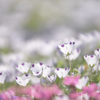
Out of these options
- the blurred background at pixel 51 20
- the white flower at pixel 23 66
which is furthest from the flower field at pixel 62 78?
the blurred background at pixel 51 20

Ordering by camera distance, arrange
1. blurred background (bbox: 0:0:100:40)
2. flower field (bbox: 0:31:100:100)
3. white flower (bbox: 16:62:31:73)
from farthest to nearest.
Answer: blurred background (bbox: 0:0:100:40) < white flower (bbox: 16:62:31:73) < flower field (bbox: 0:31:100:100)

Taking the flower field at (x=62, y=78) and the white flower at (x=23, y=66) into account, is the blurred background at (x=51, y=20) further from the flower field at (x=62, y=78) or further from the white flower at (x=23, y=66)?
the white flower at (x=23, y=66)

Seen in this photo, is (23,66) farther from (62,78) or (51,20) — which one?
(51,20)

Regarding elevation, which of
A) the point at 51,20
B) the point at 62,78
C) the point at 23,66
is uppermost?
the point at 51,20

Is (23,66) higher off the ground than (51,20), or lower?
lower

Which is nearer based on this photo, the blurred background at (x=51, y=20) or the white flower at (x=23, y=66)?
the white flower at (x=23, y=66)

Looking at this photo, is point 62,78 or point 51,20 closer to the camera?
point 62,78

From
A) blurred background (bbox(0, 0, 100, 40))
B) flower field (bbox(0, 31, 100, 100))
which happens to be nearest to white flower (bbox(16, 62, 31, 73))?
flower field (bbox(0, 31, 100, 100))

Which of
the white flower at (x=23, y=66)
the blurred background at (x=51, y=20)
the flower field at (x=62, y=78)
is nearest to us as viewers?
the flower field at (x=62, y=78)

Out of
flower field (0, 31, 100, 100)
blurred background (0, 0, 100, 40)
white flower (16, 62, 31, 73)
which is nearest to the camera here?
flower field (0, 31, 100, 100)

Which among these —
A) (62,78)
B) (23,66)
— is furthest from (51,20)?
(62,78)

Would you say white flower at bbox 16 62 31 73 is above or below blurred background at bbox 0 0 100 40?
below

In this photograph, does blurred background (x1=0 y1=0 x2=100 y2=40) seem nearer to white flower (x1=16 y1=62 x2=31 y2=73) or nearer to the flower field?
the flower field
